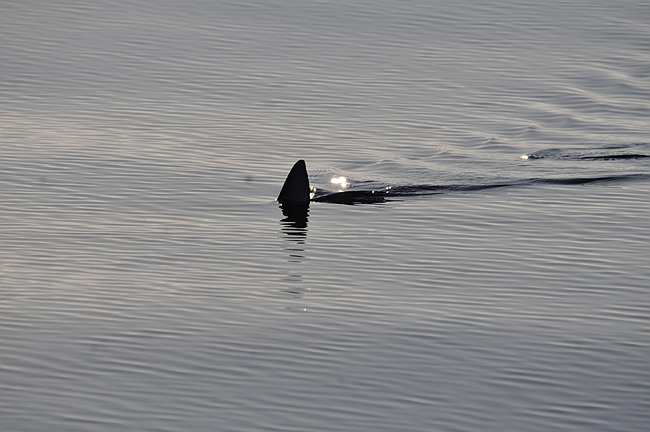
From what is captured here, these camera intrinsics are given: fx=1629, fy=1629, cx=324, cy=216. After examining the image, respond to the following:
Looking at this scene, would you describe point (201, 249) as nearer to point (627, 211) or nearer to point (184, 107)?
point (627, 211)

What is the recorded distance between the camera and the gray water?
663 inches

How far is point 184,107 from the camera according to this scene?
33.3m

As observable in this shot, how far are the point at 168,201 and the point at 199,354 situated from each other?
7867 mm

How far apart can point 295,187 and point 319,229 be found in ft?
4.79

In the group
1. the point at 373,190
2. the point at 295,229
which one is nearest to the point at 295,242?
the point at 295,229

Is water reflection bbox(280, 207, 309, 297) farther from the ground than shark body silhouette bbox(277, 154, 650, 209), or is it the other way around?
shark body silhouette bbox(277, 154, 650, 209)

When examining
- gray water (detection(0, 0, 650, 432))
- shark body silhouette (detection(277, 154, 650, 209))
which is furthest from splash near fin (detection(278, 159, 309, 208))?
gray water (detection(0, 0, 650, 432))

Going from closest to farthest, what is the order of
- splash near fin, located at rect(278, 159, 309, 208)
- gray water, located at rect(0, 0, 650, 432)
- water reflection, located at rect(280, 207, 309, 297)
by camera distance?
gray water, located at rect(0, 0, 650, 432) < water reflection, located at rect(280, 207, 309, 297) < splash near fin, located at rect(278, 159, 309, 208)

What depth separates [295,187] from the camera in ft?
83.9

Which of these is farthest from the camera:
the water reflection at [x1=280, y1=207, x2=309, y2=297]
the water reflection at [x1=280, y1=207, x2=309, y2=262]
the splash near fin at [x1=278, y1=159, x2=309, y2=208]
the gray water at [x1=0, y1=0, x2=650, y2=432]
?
the splash near fin at [x1=278, y1=159, x2=309, y2=208]

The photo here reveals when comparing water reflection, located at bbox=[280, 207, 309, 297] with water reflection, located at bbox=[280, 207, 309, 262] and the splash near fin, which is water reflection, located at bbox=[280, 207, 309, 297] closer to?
water reflection, located at bbox=[280, 207, 309, 262]

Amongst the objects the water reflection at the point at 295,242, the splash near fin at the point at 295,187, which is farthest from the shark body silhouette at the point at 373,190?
the water reflection at the point at 295,242

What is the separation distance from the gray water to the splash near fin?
0.34 metres

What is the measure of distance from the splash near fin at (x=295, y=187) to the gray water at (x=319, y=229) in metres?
0.34
